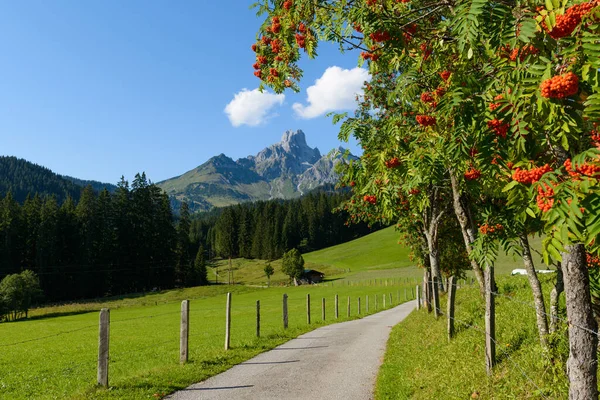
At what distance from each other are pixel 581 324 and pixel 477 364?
14.9 feet

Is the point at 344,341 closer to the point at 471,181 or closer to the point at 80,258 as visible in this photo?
the point at 471,181

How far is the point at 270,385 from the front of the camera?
9172 mm

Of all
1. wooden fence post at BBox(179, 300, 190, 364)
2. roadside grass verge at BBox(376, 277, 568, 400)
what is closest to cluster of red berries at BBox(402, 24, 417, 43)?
roadside grass verge at BBox(376, 277, 568, 400)

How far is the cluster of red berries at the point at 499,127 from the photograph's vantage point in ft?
11.6

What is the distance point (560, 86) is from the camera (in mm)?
2666

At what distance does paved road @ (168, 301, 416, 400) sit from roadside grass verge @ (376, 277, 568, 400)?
602 millimetres

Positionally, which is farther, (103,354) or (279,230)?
(279,230)

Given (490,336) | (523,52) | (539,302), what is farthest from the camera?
(539,302)

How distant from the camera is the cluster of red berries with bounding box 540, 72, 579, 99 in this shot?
2633mm

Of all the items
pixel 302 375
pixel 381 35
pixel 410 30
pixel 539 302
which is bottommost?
pixel 302 375

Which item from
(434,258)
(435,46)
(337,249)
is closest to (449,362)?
(435,46)

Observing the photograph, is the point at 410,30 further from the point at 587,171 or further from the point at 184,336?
the point at 184,336

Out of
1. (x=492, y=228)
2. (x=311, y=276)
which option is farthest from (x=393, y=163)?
(x=311, y=276)

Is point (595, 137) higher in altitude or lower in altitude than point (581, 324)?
higher
